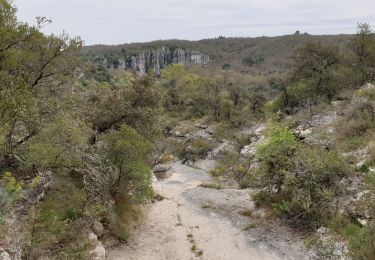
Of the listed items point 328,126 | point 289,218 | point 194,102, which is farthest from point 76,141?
point 194,102

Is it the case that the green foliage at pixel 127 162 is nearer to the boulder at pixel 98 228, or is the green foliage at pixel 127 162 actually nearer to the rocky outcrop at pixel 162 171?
the boulder at pixel 98 228

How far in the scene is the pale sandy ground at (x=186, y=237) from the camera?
14297 mm

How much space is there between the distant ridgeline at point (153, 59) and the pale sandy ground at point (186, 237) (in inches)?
3810

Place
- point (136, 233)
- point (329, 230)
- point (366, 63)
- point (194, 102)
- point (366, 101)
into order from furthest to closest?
1. point (194, 102)
2. point (366, 63)
3. point (366, 101)
4. point (136, 233)
5. point (329, 230)

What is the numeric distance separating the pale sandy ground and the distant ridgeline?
9679 cm

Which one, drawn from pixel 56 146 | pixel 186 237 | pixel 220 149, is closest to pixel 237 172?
pixel 186 237

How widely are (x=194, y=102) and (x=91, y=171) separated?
1716 inches

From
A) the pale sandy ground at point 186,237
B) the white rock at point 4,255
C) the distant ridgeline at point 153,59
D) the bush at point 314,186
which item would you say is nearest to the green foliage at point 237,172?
the pale sandy ground at point 186,237

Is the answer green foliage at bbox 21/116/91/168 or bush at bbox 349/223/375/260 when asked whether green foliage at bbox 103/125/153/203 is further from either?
bush at bbox 349/223/375/260

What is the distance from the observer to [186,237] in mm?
15992

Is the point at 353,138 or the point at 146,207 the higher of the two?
the point at 353,138

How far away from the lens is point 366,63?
3681cm

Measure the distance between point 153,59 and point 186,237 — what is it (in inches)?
4679

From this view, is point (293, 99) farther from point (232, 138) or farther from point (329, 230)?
point (329, 230)
